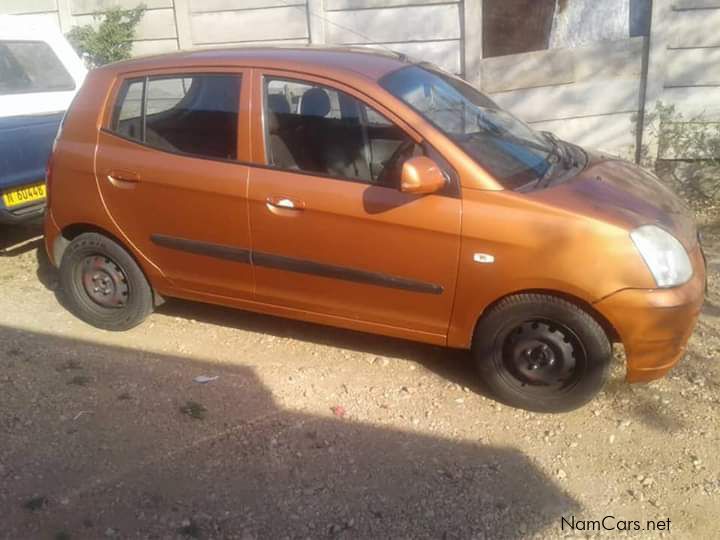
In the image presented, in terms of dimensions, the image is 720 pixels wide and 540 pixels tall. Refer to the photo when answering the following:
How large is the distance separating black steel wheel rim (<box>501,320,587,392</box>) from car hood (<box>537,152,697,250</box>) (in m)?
0.59

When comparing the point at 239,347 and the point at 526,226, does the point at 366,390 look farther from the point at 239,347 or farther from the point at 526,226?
the point at 526,226

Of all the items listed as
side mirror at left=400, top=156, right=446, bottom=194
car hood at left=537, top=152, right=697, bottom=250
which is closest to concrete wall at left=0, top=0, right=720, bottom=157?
car hood at left=537, top=152, right=697, bottom=250

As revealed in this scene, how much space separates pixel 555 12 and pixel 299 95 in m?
4.55

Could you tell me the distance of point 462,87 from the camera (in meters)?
4.29

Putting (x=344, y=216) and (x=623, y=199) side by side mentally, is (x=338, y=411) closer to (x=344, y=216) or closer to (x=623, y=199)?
(x=344, y=216)


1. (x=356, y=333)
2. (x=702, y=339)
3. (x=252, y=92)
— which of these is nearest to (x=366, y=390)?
(x=356, y=333)

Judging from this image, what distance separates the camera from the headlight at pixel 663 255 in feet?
10.9

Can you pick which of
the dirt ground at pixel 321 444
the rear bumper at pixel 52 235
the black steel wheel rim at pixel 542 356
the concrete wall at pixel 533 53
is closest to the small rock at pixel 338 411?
the dirt ground at pixel 321 444

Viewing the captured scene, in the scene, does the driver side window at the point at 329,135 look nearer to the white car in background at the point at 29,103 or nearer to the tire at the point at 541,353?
the tire at the point at 541,353

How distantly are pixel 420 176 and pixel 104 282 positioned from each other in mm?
2362

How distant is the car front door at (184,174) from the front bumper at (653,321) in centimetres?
197

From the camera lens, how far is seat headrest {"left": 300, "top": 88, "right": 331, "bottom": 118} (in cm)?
384

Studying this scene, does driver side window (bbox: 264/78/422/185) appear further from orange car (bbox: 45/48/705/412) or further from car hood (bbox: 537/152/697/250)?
car hood (bbox: 537/152/697/250)

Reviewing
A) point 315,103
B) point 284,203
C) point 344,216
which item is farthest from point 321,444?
point 315,103
